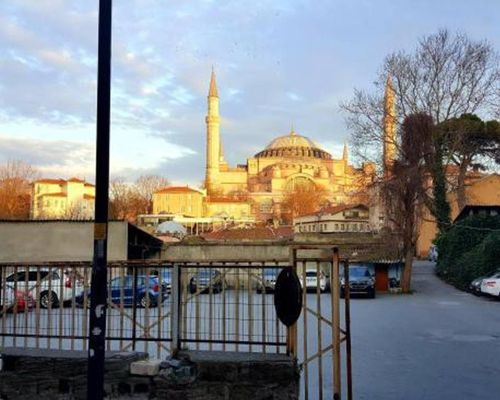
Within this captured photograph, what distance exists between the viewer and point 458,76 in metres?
43.8

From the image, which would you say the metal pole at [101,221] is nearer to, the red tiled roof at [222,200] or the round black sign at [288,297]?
the round black sign at [288,297]

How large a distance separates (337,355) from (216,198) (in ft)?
514

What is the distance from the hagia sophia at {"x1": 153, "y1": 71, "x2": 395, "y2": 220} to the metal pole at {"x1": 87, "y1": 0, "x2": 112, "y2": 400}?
12758 centimetres

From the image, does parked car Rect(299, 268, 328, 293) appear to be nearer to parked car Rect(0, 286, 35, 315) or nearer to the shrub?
parked car Rect(0, 286, 35, 315)

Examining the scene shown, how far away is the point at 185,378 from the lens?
7.08 m

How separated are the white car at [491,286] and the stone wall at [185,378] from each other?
2661 cm

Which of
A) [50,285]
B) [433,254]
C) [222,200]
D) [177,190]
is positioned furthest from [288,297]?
[222,200]

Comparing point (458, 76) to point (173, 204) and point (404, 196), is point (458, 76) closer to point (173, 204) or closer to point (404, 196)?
point (404, 196)

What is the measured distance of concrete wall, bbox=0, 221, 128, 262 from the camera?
3478 cm

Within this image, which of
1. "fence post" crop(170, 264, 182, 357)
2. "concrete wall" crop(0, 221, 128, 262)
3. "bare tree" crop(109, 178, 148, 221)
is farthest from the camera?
"bare tree" crop(109, 178, 148, 221)

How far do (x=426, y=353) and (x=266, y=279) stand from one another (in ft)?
21.3

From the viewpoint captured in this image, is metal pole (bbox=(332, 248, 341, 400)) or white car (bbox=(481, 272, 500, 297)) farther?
white car (bbox=(481, 272, 500, 297))

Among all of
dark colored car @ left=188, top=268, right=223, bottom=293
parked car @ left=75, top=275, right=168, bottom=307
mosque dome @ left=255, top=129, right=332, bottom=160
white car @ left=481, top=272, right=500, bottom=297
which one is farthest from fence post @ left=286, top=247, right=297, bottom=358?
mosque dome @ left=255, top=129, right=332, bottom=160

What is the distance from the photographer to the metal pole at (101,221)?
17.6 ft
